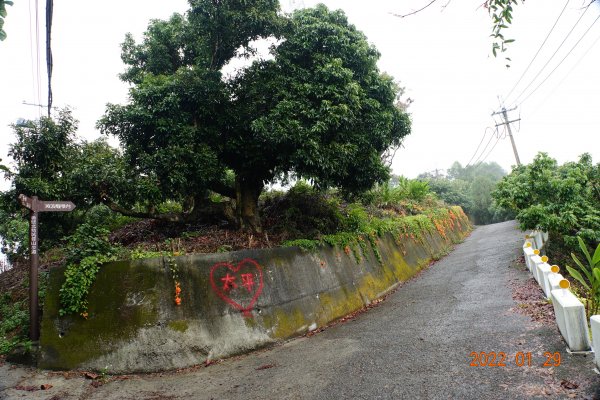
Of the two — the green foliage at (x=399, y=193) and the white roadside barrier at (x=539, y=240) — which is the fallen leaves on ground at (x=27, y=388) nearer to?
the green foliage at (x=399, y=193)

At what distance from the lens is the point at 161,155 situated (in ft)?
25.0

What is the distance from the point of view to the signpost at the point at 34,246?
21.3 feet

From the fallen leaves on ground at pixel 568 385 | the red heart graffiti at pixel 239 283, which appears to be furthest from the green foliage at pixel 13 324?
the fallen leaves on ground at pixel 568 385

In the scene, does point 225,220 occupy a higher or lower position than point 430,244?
higher

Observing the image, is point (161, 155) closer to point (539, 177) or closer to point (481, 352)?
point (481, 352)

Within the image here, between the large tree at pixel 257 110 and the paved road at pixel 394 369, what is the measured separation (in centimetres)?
360

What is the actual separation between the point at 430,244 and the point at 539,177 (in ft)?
21.6

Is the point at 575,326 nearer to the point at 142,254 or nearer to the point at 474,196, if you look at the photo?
the point at 142,254

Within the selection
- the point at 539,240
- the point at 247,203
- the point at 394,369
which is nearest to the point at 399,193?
the point at 539,240

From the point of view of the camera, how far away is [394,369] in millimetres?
4977

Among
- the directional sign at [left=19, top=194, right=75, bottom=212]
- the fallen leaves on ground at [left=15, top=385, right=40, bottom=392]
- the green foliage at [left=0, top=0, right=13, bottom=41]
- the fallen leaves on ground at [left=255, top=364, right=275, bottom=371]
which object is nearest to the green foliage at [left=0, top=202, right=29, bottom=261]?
the directional sign at [left=19, top=194, right=75, bottom=212]

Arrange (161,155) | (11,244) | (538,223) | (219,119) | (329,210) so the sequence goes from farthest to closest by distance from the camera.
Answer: (11,244)
(329,210)
(538,223)
(219,119)
(161,155)

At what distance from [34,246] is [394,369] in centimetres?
684

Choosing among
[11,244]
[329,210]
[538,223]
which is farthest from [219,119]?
[11,244]
